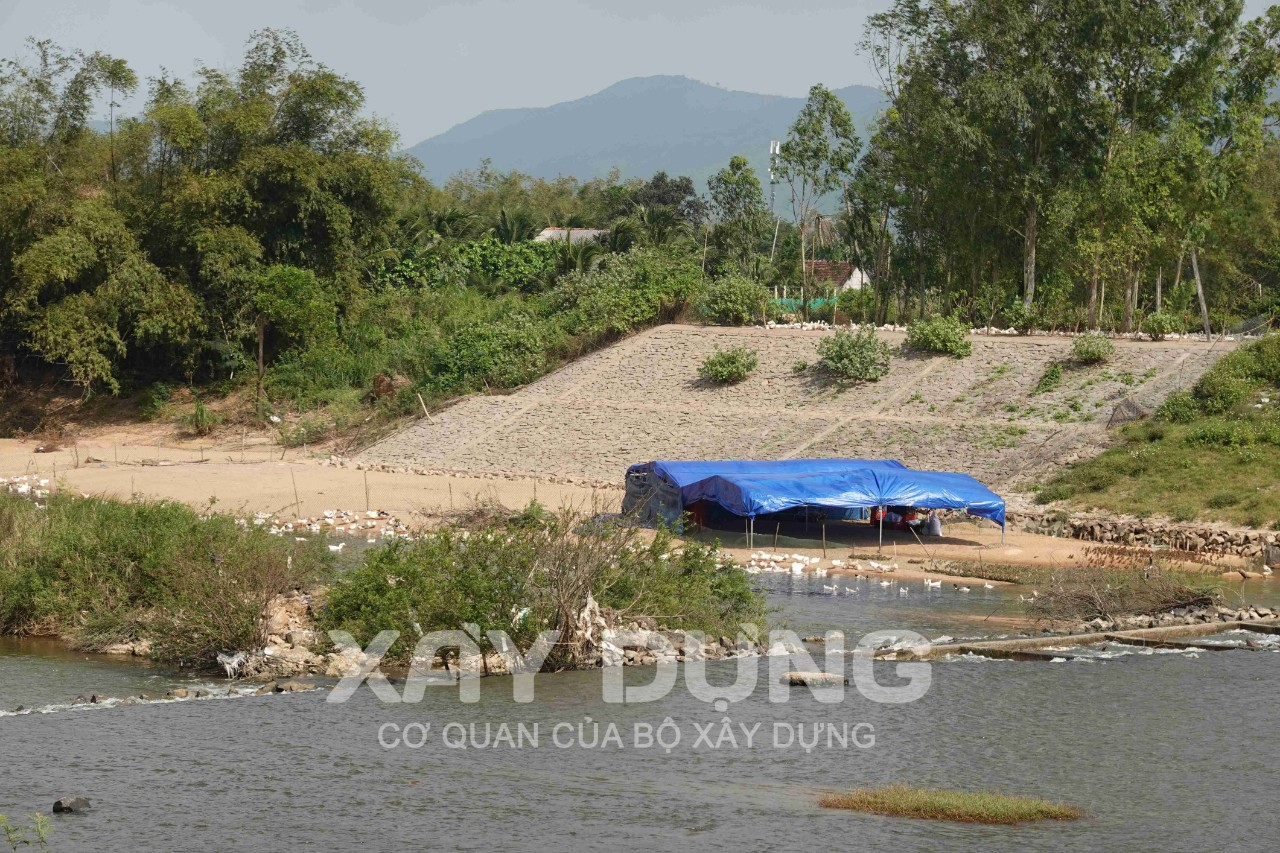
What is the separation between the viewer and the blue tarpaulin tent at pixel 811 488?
1021 inches

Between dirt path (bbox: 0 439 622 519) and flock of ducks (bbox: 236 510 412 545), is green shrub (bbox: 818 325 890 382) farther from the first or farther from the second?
flock of ducks (bbox: 236 510 412 545)

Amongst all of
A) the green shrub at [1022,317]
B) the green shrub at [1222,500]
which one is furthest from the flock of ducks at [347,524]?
the green shrub at [1022,317]

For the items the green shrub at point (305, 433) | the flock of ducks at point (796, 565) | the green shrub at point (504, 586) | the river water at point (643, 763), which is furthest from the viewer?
the green shrub at point (305, 433)

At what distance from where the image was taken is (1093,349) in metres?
37.8

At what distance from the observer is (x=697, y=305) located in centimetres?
4756

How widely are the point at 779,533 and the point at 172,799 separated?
18.1 m

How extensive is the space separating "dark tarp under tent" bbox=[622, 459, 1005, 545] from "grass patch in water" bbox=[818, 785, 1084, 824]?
13.5 meters

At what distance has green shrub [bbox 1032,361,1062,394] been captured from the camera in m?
37.3

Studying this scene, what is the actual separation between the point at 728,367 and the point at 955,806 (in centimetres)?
3043

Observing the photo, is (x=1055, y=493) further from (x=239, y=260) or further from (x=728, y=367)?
(x=239, y=260)

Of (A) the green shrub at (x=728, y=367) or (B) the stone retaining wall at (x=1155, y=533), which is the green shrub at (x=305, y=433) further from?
(B) the stone retaining wall at (x=1155, y=533)

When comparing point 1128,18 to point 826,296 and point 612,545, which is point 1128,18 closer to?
point 826,296

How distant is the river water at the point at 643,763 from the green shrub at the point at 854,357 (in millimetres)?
23398

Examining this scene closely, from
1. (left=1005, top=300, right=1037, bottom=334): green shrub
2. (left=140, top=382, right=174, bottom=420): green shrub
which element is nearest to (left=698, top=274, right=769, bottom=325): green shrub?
(left=1005, top=300, right=1037, bottom=334): green shrub
